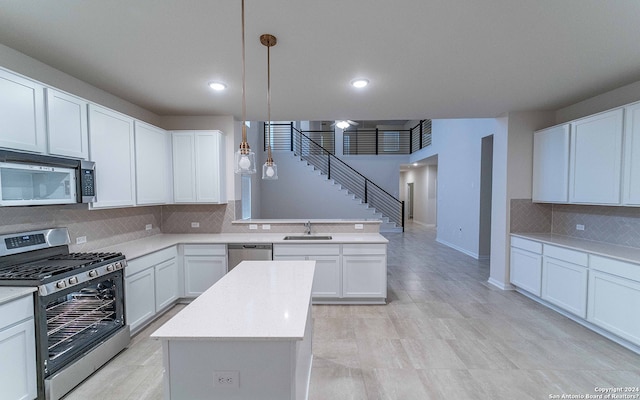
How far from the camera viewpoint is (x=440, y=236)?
7.88 meters

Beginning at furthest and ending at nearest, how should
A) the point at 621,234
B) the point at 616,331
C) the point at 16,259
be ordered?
the point at 621,234, the point at 616,331, the point at 16,259

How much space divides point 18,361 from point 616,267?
4932mm

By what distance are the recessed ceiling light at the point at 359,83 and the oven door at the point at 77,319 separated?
121 inches

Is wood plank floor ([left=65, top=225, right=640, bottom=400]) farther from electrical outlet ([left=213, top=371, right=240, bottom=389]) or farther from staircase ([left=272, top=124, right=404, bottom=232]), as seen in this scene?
staircase ([left=272, top=124, right=404, bottom=232])

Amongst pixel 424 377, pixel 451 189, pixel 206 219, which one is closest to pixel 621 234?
pixel 424 377

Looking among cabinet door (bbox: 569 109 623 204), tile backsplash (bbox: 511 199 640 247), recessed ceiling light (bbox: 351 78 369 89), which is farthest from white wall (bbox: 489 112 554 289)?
recessed ceiling light (bbox: 351 78 369 89)

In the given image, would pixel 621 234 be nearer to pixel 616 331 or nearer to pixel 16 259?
pixel 616 331

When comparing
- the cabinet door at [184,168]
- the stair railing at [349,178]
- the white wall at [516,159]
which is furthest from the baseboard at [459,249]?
the cabinet door at [184,168]

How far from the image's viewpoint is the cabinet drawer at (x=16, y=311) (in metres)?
1.61

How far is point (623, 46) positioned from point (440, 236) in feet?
20.4

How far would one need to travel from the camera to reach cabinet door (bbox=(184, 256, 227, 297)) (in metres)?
3.56

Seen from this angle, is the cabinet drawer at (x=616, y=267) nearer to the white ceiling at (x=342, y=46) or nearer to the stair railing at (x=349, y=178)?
the white ceiling at (x=342, y=46)

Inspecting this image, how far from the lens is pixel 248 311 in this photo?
1.43 meters

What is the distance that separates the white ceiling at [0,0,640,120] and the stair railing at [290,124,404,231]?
5616 mm
